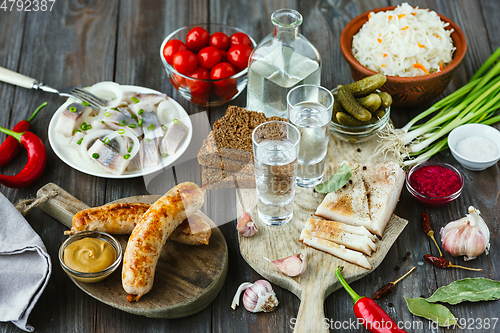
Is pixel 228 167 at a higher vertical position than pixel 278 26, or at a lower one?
lower

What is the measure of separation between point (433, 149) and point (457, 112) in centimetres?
34

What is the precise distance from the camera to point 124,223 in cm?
268

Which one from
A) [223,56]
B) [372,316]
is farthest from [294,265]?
[223,56]

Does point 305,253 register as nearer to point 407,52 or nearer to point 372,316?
point 372,316

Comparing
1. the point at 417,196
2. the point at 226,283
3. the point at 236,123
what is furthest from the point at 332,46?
the point at 226,283

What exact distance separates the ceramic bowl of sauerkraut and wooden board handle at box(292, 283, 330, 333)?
5.46 feet

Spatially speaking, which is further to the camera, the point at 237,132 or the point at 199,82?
the point at 199,82

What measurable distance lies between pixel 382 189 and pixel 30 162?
2.37m

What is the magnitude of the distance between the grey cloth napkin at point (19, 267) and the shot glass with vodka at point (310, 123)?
1640 mm

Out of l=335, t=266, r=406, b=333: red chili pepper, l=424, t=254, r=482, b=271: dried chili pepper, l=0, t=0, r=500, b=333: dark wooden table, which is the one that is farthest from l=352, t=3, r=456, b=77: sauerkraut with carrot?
l=335, t=266, r=406, b=333: red chili pepper

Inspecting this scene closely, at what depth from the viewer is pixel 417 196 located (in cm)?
299

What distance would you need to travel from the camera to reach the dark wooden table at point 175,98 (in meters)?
2.60

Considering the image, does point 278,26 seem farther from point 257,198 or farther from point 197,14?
point 197,14

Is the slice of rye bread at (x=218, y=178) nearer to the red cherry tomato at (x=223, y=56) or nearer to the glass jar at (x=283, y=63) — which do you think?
the glass jar at (x=283, y=63)
